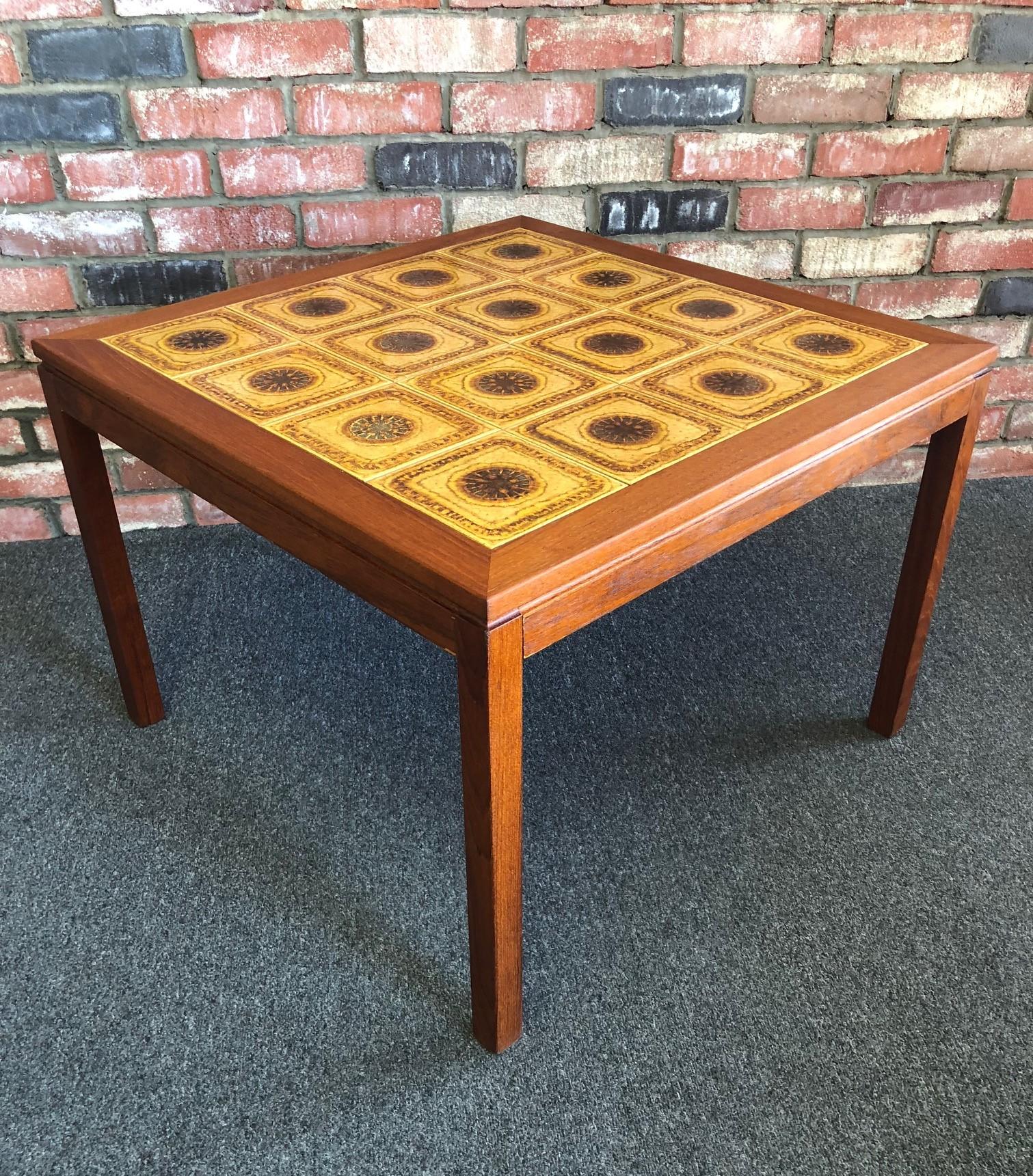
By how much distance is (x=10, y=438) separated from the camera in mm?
1805

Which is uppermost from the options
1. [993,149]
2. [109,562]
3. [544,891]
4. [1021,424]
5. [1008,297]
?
[993,149]

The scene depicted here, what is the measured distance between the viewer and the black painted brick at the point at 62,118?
1556 millimetres

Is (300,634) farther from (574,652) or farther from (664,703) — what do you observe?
(664,703)

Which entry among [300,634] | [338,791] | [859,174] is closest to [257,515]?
[338,791]

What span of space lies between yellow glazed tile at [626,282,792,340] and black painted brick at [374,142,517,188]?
1.55 ft

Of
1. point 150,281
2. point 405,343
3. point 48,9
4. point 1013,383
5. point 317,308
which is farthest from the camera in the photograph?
point 1013,383

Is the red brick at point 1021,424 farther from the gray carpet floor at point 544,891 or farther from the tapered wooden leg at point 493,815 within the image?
the tapered wooden leg at point 493,815

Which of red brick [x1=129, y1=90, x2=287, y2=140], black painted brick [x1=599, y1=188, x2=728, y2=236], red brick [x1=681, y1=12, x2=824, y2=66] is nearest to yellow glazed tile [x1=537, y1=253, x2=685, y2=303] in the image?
black painted brick [x1=599, y1=188, x2=728, y2=236]

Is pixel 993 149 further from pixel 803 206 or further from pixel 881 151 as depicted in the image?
pixel 803 206

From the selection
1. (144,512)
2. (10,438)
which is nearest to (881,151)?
(144,512)

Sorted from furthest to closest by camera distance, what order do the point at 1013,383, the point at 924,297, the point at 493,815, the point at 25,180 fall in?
the point at 1013,383, the point at 924,297, the point at 25,180, the point at 493,815

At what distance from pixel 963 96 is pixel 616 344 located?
942mm

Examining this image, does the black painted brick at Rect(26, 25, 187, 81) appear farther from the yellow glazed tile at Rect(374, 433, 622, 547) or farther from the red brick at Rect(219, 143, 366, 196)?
the yellow glazed tile at Rect(374, 433, 622, 547)

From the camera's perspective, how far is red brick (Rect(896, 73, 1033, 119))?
174cm
